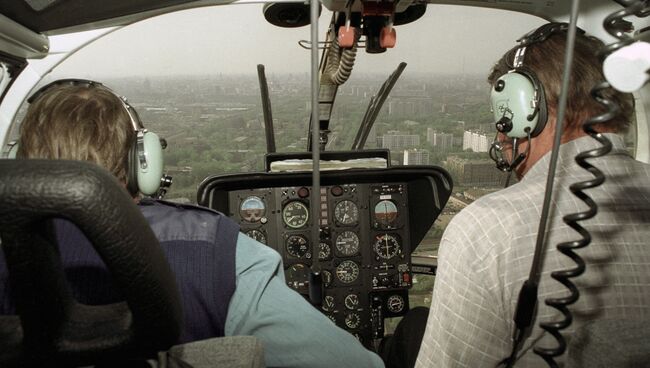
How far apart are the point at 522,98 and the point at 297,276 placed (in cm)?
212

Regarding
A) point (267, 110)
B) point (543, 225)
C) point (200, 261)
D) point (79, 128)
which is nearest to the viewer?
point (543, 225)

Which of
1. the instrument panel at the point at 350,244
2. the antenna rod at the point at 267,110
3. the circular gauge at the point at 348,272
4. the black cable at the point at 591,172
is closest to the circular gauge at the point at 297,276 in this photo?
the instrument panel at the point at 350,244

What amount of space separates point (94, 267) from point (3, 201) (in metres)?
0.49

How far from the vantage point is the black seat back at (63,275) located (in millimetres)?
356

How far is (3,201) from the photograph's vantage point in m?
0.35

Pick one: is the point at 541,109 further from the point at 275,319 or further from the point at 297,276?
the point at 297,276

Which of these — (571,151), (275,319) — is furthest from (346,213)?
(275,319)

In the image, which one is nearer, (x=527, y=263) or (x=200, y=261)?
(x=200, y=261)

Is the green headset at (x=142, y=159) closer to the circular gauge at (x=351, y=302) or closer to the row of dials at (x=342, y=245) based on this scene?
the row of dials at (x=342, y=245)

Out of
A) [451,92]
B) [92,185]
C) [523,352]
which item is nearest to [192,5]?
[523,352]

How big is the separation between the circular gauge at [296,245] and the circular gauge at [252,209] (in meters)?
0.24

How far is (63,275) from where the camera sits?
398 mm

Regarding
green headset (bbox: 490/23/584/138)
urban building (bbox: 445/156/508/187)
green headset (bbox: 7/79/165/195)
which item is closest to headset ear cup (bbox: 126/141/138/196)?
green headset (bbox: 7/79/165/195)

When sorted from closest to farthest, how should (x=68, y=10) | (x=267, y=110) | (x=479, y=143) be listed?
(x=68, y=10) → (x=479, y=143) → (x=267, y=110)
